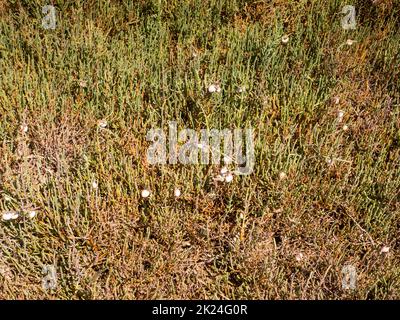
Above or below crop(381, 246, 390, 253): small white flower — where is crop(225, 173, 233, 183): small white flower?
above

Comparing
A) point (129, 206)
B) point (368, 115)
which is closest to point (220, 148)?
point (129, 206)

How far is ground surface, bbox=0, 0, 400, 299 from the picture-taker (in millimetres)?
2227

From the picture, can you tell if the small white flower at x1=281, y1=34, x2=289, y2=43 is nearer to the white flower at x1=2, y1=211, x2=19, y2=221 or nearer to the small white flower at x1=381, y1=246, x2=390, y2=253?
the small white flower at x1=381, y1=246, x2=390, y2=253

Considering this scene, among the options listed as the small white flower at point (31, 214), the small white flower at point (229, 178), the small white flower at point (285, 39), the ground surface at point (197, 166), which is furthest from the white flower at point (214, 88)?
the small white flower at point (31, 214)

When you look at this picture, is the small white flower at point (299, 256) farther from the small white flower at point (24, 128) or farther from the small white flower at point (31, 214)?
the small white flower at point (24, 128)

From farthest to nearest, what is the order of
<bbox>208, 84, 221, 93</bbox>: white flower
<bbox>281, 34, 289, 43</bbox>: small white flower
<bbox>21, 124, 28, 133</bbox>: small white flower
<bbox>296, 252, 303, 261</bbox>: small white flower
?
<bbox>281, 34, 289, 43</bbox>: small white flower → <bbox>208, 84, 221, 93</bbox>: white flower → <bbox>21, 124, 28, 133</bbox>: small white flower → <bbox>296, 252, 303, 261</bbox>: small white flower

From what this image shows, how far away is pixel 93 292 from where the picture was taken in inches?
81.8

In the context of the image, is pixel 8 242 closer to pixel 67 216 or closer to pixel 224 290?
pixel 67 216

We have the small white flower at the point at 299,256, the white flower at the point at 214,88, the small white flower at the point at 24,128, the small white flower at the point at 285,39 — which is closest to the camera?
the small white flower at the point at 299,256

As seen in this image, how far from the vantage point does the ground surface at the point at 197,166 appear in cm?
223

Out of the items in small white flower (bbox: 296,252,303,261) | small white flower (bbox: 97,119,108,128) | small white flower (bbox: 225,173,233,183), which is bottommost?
small white flower (bbox: 296,252,303,261)

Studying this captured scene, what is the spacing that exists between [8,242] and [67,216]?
14.0 inches

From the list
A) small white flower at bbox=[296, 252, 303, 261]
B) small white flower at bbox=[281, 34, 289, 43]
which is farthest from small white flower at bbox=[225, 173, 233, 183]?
small white flower at bbox=[281, 34, 289, 43]

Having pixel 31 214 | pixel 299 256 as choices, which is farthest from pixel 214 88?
pixel 31 214
